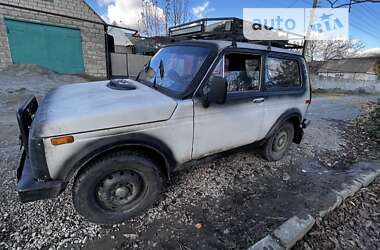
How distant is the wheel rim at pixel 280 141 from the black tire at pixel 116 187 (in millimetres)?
2355

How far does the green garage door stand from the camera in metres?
10.8

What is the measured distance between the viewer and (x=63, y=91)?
2553 millimetres

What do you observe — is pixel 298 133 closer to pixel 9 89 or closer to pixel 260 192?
pixel 260 192

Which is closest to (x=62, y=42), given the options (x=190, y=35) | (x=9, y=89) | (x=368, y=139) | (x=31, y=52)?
(x=31, y=52)

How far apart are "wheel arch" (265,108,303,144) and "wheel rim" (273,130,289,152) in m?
0.27

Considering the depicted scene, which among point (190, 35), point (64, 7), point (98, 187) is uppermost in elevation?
point (64, 7)

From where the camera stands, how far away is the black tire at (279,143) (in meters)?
3.55

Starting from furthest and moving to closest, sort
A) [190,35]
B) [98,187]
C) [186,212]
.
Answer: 1. [190,35]
2. [186,212]
3. [98,187]

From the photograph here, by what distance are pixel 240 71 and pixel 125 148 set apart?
1803 mm

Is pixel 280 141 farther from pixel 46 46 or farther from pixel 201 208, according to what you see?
pixel 46 46

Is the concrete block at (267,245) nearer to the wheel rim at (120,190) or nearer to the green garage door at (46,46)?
the wheel rim at (120,190)

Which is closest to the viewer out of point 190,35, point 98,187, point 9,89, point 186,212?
point 98,187

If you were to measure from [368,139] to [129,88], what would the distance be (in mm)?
6184

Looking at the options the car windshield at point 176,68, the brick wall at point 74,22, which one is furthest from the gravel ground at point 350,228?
the brick wall at point 74,22
